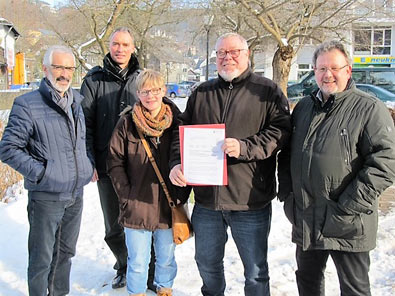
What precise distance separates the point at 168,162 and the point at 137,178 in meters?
0.28

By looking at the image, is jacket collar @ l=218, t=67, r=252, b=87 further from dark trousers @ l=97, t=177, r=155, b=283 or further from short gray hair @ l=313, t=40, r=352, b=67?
dark trousers @ l=97, t=177, r=155, b=283

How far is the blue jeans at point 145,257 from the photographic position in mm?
3291

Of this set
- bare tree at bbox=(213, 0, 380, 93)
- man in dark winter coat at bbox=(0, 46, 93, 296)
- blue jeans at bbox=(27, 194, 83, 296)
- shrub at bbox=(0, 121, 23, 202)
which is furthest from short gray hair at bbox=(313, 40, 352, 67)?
bare tree at bbox=(213, 0, 380, 93)

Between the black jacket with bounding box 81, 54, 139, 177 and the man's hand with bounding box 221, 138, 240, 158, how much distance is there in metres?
1.28

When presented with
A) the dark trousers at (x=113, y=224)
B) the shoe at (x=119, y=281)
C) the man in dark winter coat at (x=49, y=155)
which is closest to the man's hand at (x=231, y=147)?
the man in dark winter coat at (x=49, y=155)

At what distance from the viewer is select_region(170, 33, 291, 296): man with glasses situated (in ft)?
9.73

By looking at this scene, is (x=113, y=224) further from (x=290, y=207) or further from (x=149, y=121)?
(x=290, y=207)

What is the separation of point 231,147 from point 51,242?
165 centimetres

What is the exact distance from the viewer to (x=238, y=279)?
4.10m

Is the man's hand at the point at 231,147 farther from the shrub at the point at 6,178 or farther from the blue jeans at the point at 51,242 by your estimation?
the shrub at the point at 6,178

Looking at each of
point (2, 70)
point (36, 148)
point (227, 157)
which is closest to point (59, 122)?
point (36, 148)

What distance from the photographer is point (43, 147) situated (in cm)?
306

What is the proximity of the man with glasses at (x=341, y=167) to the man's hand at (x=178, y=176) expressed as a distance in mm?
784

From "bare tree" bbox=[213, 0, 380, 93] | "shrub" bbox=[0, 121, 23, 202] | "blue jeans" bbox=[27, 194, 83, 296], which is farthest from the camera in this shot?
"bare tree" bbox=[213, 0, 380, 93]
